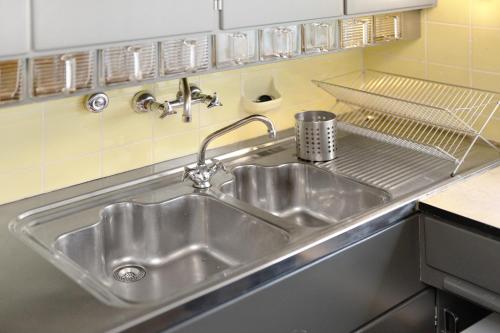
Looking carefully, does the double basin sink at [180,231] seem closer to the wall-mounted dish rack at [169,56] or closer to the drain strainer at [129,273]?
the drain strainer at [129,273]

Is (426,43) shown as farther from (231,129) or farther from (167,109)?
(167,109)

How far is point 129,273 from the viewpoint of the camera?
1.85m

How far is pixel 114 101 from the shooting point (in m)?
1.97

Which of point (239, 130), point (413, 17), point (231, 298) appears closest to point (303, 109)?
point (239, 130)

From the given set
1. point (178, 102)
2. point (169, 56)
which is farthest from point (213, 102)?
point (169, 56)

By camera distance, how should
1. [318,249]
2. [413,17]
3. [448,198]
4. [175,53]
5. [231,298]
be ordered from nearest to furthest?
[231,298] < [318,249] < [175,53] < [448,198] < [413,17]

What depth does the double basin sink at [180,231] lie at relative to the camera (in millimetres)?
1732

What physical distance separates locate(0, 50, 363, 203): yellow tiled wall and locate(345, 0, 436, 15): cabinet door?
36 cm

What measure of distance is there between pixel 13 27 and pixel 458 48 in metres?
1.51

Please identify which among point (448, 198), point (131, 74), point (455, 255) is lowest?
point (455, 255)

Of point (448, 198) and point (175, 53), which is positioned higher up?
point (175, 53)

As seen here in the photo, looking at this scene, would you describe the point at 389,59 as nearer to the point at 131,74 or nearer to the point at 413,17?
the point at 413,17

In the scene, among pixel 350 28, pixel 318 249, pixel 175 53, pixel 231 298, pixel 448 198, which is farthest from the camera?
pixel 350 28

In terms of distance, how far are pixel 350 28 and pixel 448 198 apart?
0.65 metres
